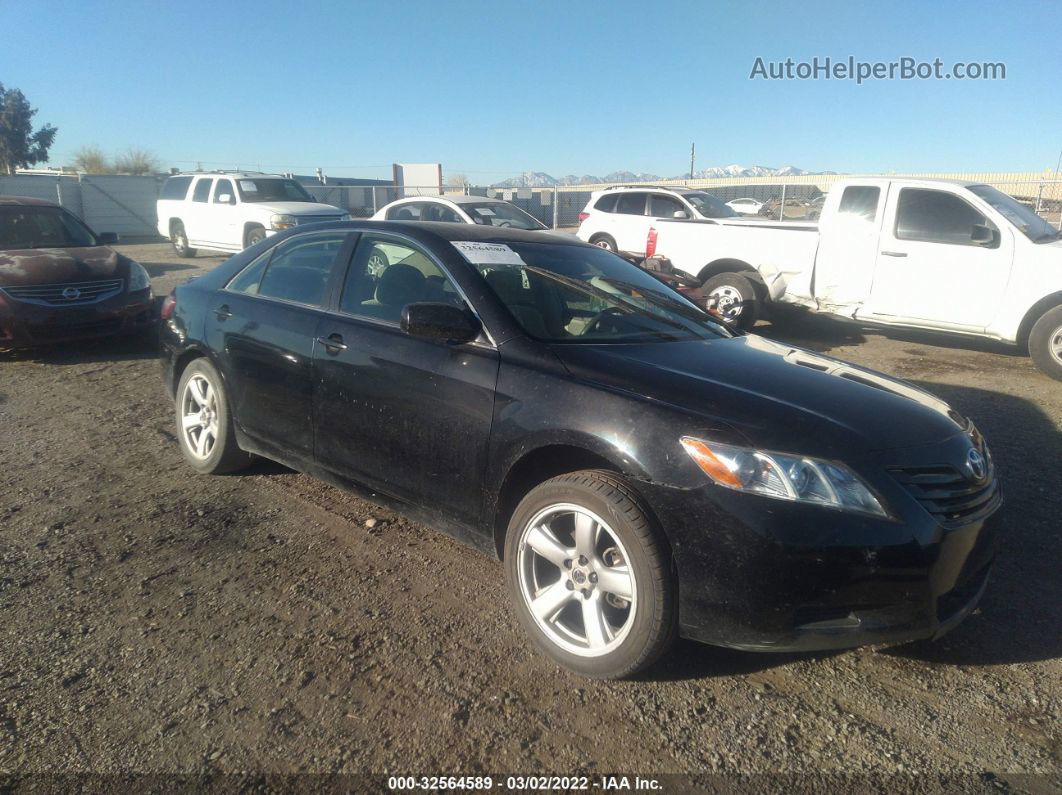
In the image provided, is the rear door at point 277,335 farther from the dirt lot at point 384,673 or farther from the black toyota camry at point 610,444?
the dirt lot at point 384,673

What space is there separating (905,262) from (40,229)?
379 inches

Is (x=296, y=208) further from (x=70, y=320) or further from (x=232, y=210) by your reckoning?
(x=70, y=320)

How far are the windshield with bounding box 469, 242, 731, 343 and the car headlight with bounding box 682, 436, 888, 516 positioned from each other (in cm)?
97

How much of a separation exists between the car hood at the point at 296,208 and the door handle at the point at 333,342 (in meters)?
13.4

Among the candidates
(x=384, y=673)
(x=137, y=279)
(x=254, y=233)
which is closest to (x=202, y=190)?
(x=254, y=233)

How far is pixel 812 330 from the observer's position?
1030 centimetres

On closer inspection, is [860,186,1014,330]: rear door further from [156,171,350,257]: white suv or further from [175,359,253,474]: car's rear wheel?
[156,171,350,257]: white suv

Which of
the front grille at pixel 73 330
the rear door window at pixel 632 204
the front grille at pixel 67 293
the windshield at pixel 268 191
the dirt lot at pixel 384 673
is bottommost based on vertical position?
the dirt lot at pixel 384 673

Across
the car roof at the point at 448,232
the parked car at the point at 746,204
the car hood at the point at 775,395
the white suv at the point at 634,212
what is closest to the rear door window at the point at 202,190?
the white suv at the point at 634,212

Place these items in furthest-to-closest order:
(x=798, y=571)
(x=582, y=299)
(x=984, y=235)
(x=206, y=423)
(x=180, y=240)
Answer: (x=180, y=240) < (x=984, y=235) < (x=206, y=423) < (x=582, y=299) < (x=798, y=571)

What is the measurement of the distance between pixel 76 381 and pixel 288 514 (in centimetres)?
409

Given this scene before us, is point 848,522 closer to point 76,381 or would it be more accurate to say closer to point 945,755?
point 945,755

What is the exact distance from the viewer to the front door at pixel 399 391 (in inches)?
125

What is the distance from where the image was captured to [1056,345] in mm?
7398
